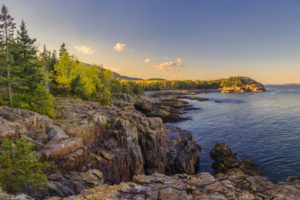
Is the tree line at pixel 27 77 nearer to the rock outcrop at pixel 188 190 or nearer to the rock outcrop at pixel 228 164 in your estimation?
the rock outcrop at pixel 188 190

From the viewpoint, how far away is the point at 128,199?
924cm

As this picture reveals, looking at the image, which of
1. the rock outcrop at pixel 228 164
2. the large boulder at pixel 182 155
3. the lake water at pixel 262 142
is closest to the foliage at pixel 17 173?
the large boulder at pixel 182 155

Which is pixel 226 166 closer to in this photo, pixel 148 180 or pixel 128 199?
pixel 148 180

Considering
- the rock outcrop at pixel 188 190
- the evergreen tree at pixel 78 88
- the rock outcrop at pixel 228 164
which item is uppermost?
the evergreen tree at pixel 78 88

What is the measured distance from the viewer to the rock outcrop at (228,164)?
71.7 ft

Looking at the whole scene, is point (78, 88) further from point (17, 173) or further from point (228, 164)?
point (228, 164)

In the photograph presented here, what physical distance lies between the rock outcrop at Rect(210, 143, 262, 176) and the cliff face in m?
3.51

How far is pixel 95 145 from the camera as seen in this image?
18984mm

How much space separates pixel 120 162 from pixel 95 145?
13.1ft

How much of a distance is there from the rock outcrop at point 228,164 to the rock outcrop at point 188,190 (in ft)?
34.4

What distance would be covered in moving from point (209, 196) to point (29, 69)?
1304 inches

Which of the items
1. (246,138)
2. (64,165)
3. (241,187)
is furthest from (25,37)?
(246,138)

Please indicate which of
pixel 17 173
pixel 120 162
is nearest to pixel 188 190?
pixel 120 162

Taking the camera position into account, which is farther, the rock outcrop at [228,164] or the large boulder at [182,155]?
the large boulder at [182,155]
